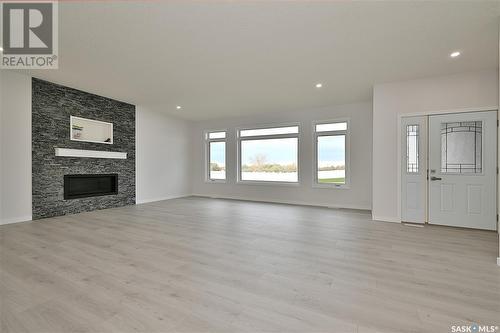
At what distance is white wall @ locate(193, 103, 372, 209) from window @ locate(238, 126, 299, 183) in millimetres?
239

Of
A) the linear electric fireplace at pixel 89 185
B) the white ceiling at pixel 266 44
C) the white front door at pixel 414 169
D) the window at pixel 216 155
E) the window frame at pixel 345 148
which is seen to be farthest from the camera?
the window at pixel 216 155

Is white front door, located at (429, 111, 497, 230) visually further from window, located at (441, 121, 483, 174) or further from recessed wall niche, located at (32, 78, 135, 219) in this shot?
recessed wall niche, located at (32, 78, 135, 219)

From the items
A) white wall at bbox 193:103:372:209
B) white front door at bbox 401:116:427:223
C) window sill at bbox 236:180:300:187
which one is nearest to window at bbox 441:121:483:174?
white front door at bbox 401:116:427:223

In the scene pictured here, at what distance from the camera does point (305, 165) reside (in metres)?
6.85

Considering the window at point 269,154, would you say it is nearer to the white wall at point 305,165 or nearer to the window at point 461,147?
the white wall at point 305,165

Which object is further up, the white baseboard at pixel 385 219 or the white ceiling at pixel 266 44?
the white ceiling at pixel 266 44

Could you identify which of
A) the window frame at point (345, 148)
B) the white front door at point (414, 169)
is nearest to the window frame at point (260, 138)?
the window frame at point (345, 148)

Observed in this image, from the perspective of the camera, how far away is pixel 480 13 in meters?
2.57

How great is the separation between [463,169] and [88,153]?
26.1 ft

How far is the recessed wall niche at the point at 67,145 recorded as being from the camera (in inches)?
185

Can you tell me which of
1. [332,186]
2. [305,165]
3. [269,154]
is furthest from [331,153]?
[269,154]

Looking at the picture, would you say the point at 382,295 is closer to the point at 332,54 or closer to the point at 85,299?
the point at 85,299

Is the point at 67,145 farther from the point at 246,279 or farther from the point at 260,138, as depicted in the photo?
the point at 246,279

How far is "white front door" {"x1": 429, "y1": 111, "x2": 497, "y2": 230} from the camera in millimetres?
4027
